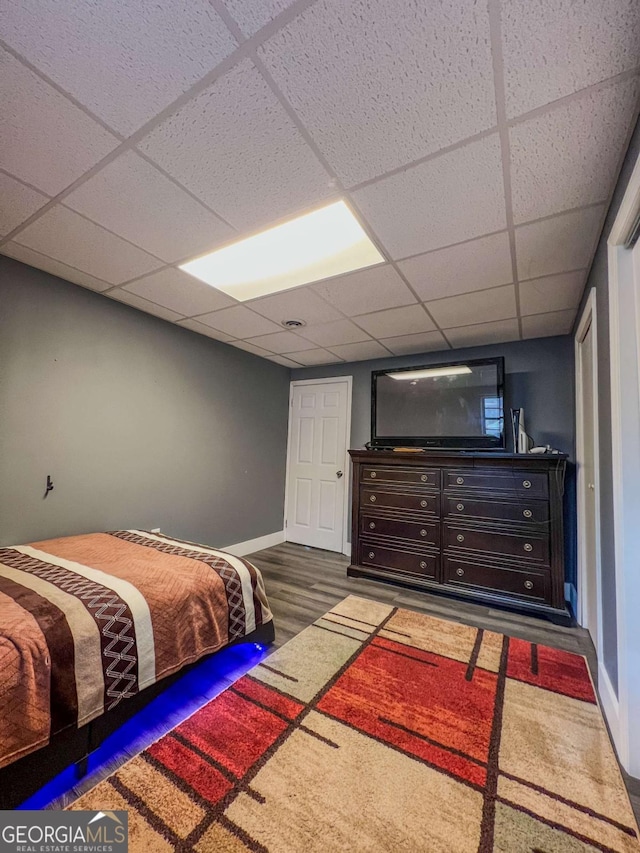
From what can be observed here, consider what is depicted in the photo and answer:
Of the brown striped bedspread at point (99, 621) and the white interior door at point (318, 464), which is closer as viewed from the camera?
the brown striped bedspread at point (99, 621)

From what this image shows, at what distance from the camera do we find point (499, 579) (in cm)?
281

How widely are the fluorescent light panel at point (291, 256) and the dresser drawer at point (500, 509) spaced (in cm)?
208

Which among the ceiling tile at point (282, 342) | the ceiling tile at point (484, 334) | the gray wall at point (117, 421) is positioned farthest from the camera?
the ceiling tile at point (282, 342)

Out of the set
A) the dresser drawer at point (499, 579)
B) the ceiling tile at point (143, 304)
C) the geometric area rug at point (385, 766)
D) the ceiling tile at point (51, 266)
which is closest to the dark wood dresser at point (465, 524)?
the dresser drawer at point (499, 579)

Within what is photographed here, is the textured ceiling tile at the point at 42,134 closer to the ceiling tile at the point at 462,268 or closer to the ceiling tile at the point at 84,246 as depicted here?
the ceiling tile at the point at 84,246

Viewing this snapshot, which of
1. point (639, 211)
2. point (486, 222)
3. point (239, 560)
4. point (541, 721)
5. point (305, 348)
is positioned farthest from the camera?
point (305, 348)

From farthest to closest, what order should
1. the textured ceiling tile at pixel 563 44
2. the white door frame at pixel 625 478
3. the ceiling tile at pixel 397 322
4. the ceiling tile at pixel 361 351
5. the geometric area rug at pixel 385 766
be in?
the ceiling tile at pixel 361 351 → the ceiling tile at pixel 397 322 → the white door frame at pixel 625 478 → the geometric area rug at pixel 385 766 → the textured ceiling tile at pixel 563 44

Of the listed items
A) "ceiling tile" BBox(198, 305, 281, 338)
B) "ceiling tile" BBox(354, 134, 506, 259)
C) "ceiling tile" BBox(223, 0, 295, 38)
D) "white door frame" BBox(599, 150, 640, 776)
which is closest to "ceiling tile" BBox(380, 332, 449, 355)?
Result: "ceiling tile" BBox(198, 305, 281, 338)

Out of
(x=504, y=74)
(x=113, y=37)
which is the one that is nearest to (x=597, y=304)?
(x=504, y=74)

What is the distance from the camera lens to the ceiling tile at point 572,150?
3.71ft

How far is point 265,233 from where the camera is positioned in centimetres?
194

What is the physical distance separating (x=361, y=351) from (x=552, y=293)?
185 cm

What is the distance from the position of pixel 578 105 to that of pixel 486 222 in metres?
0.59

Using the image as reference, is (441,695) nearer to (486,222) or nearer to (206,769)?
(206,769)
